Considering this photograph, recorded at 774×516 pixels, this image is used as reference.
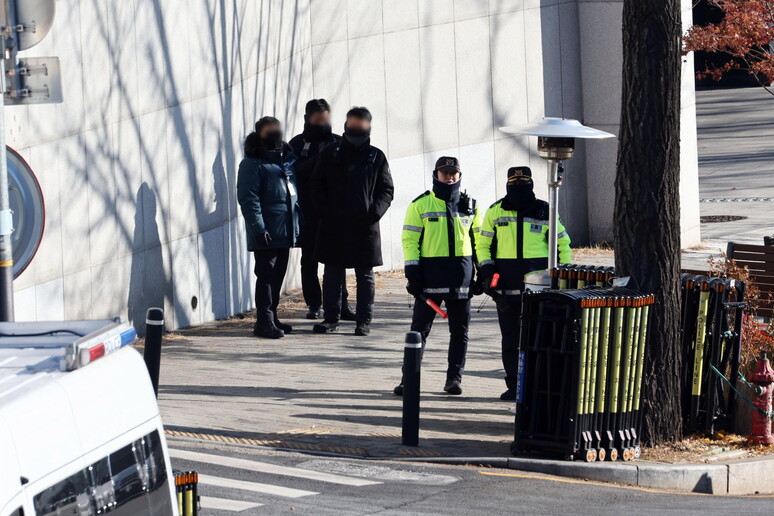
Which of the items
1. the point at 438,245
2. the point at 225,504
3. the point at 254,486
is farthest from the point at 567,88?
the point at 225,504

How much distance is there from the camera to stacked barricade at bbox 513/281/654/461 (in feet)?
30.9

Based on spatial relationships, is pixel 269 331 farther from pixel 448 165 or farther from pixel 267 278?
pixel 448 165

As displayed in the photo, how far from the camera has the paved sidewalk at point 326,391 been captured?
10188 millimetres

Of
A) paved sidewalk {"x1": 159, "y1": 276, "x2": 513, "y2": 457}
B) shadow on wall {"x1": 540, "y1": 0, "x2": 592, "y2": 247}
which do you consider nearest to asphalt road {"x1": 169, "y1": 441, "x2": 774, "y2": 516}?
paved sidewalk {"x1": 159, "y1": 276, "x2": 513, "y2": 457}

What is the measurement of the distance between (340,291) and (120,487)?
10086mm

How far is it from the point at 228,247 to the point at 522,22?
24.3ft

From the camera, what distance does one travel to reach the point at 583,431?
31.1 feet

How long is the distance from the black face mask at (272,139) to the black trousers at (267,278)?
1068 millimetres

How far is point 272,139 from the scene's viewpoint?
13.9m

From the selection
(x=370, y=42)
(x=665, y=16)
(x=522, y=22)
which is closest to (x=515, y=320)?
(x=665, y=16)

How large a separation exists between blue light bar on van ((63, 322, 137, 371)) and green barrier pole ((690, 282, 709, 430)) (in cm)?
→ 670

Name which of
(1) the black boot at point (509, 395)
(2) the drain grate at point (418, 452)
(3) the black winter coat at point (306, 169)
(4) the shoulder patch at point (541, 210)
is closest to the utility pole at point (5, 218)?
(2) the drain grate at point (418, 452)

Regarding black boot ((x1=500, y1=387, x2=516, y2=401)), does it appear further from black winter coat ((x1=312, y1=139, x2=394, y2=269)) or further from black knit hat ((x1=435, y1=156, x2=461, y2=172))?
black winter coat ((x1=312, y1=139, x2=394, y2=269))

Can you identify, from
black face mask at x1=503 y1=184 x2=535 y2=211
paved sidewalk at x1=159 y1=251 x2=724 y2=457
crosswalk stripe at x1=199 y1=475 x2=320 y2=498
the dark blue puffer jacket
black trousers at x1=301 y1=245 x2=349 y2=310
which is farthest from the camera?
black trousers at x1=301 y1=245 x2=349 y2=310
